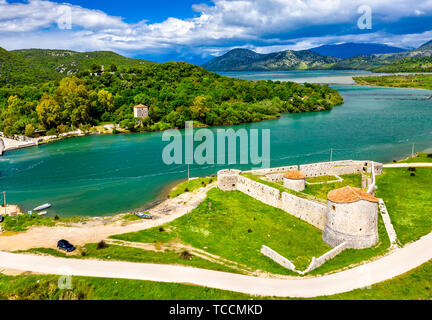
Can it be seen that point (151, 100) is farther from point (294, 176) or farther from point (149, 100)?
point (294, 176)

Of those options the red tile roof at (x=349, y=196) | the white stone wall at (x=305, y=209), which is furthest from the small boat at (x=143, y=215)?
the red tile roof at (x=349, y=196)

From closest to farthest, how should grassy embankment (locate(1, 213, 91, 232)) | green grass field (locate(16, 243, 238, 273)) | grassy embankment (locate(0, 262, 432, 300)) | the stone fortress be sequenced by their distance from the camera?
grassy embankment (locate(0, 262, 432, 300)) → green grass field (locate(16, 243, 238, 273)) → the stone fortress → grassy embankment (locate(1, 213, 91, 232))

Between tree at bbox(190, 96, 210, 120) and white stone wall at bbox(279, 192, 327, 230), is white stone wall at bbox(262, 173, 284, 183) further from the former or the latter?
tree at bbox(190, 96, 210, 120)

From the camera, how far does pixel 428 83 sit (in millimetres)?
174250

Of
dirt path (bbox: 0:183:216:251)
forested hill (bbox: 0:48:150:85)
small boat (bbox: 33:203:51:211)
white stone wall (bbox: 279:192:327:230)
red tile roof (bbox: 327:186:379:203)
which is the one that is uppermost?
forested hill (bbox: 0:48:150:85)

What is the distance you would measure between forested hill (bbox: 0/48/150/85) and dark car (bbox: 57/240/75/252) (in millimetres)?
112591

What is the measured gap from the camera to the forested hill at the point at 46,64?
4862 inches

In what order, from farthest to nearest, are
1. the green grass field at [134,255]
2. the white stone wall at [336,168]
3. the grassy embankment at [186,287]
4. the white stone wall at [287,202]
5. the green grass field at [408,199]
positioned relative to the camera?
the white stone wall at [336,168]
the white stone wall at [287,202]
the green grass field at [408,199]
the green grass field at [134,255]
the grassy embankment at [186,287]

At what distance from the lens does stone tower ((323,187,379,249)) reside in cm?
2066

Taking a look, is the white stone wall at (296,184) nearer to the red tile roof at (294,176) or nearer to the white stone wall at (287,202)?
the red tile roof at (294,176)

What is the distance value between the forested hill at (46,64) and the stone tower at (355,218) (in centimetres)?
12219

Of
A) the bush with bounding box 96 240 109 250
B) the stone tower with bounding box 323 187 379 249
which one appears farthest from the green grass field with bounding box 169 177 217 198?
the stone tower with bounding box 323 187 379 249

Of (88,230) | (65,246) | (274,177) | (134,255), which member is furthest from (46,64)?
(134,255)
